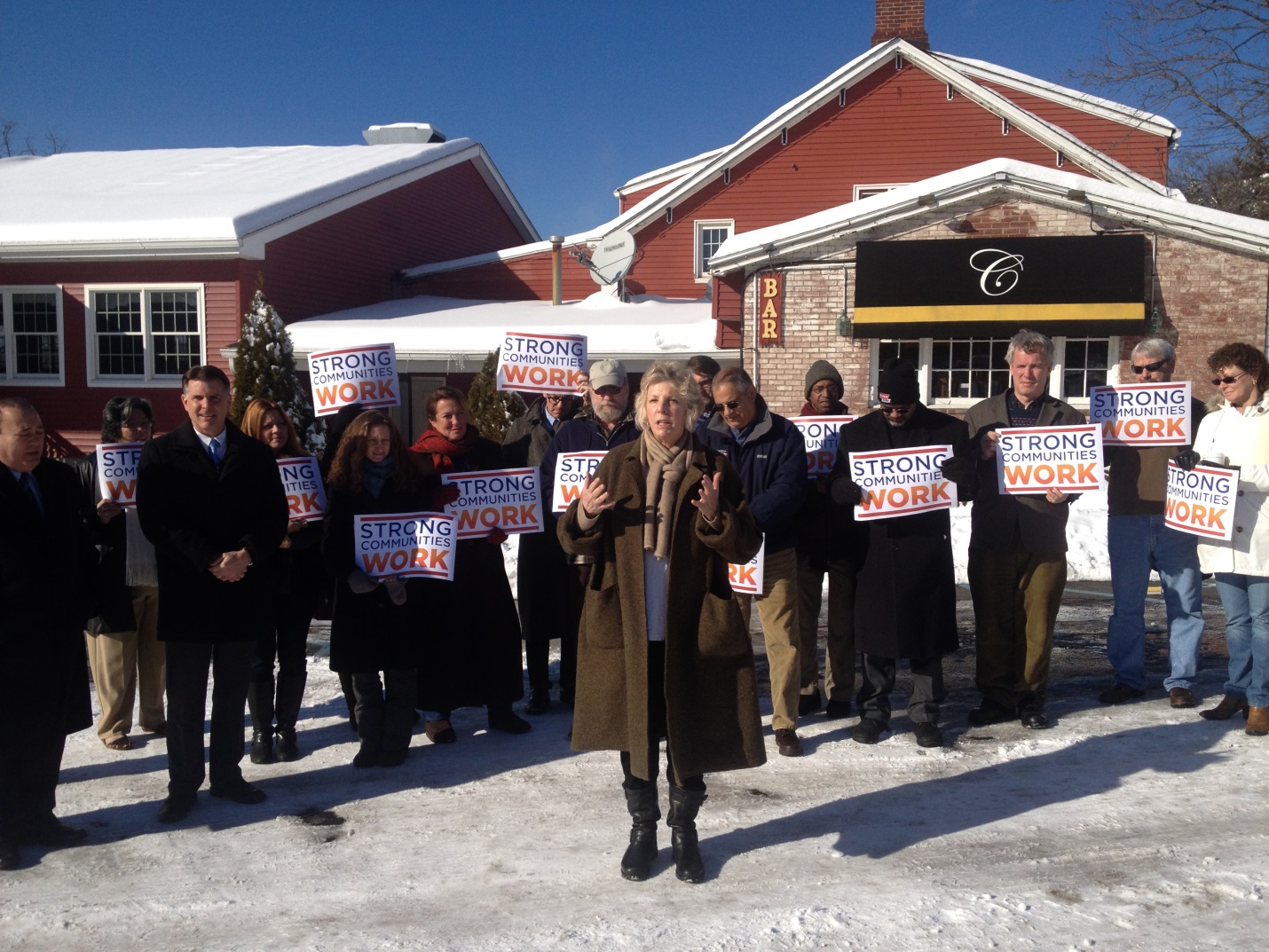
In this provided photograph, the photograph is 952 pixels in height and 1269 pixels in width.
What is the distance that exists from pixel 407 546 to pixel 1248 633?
15.4ft

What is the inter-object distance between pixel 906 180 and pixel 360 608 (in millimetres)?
21019

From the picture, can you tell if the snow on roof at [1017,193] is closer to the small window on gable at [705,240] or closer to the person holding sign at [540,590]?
the small window on gable at [705,240]

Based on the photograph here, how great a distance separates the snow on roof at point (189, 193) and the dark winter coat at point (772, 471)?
16.3m

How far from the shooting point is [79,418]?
20.8 meters

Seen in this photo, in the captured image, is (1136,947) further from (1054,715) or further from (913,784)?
(1054,715)

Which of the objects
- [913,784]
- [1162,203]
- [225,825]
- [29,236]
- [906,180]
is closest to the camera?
[225,825]

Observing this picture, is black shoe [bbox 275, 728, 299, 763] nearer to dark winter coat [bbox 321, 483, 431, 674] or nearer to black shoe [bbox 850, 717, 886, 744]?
dark winter coat [bbox 321, 483, 431, 674]

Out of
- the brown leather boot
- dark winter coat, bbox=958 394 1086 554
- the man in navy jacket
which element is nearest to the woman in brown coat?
the man in navy jacket

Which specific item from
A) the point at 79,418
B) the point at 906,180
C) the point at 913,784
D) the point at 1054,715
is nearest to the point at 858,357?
the point at 906,180

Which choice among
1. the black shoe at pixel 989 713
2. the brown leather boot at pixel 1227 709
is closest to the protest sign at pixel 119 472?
the black shoe at pixel 989 713

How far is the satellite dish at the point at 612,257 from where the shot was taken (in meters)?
22.0

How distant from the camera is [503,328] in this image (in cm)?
2003

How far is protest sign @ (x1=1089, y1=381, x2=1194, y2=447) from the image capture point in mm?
6219

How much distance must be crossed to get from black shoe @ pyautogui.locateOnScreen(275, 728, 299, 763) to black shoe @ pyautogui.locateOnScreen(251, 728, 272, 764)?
0.17 feet
